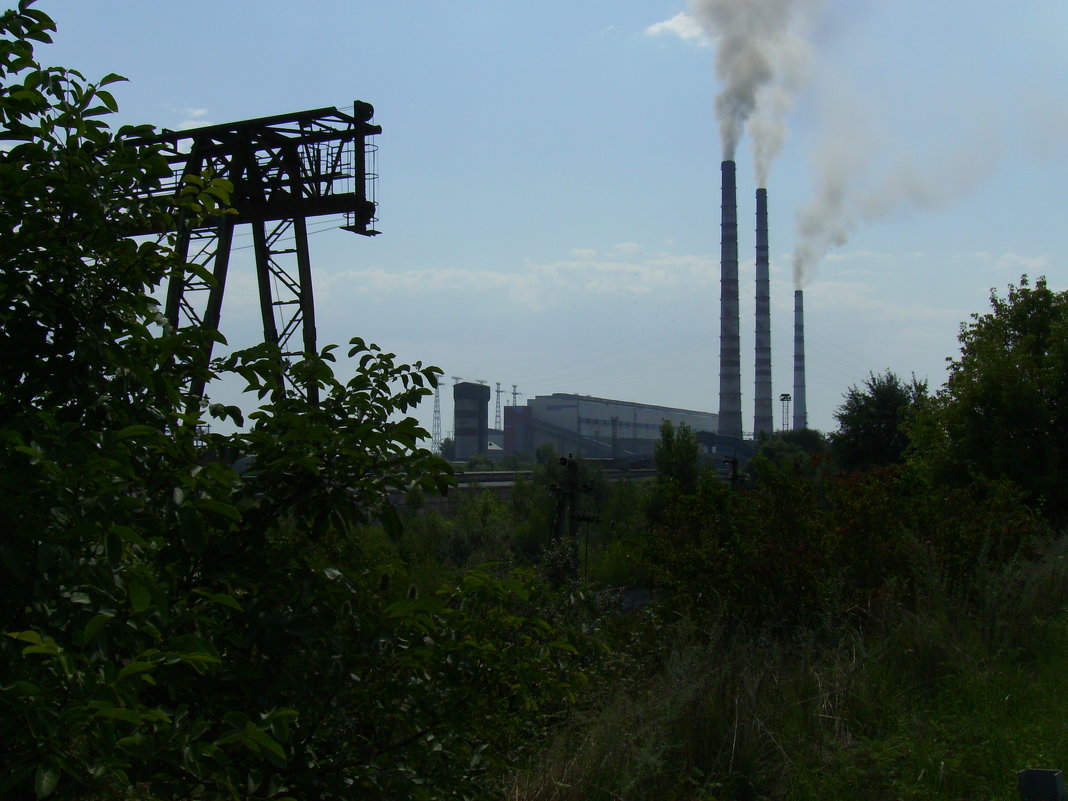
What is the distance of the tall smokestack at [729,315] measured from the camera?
5509 cm

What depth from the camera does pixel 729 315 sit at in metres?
55.4

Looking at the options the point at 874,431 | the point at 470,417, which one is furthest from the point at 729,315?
the point at 470,417

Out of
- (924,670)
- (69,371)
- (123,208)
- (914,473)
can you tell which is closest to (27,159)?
(123,208)

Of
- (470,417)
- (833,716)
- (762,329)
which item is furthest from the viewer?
(470,417)

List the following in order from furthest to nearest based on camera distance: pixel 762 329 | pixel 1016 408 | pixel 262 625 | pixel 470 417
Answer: pixel 470 417 < pixel 762 329 < pixel 1016 408 < pixel 262 625

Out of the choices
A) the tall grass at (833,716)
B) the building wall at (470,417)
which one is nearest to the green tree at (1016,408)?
the tall grass at (833,716)

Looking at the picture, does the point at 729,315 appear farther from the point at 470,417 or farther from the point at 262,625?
the point at 262,625

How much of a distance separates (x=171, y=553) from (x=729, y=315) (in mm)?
54552

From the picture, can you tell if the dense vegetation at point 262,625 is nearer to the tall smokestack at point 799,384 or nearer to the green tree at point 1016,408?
the green tree at point 1016,408

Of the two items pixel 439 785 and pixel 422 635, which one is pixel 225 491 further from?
pixel 439 785

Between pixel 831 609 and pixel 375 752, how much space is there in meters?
5.02

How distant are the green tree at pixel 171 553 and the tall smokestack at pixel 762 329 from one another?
5964 cm

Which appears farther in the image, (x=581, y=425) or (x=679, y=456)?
(x=581, y=425)

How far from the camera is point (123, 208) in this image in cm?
244
